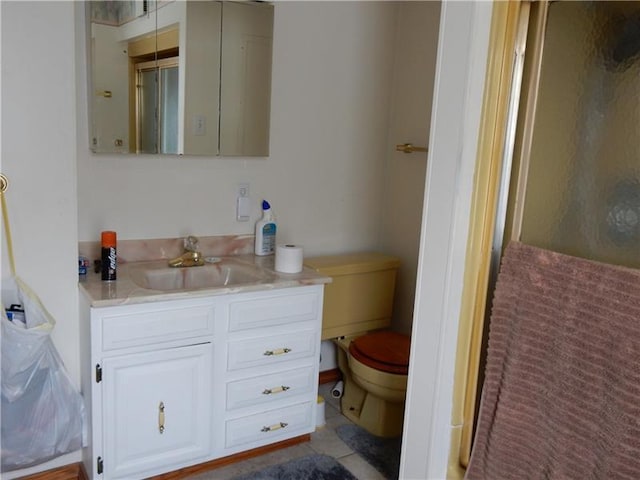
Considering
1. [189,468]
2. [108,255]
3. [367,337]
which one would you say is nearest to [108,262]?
[108,255]

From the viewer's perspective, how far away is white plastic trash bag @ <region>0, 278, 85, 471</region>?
5.72 feet

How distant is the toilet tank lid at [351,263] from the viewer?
8.66ft

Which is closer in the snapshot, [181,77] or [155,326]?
[155,326]

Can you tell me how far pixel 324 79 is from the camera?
2.77m

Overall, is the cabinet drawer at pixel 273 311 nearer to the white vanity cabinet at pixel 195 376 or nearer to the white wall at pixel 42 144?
the white vanity cabinet at pixel 195 376

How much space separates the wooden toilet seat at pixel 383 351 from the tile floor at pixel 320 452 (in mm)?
389

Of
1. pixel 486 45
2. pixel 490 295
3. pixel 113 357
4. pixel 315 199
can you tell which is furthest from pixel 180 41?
pixel 490 295

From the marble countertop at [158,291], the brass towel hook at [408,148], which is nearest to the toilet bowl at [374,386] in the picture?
the marble countertop at [158,291]

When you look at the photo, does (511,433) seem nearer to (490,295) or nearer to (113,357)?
(490,295)

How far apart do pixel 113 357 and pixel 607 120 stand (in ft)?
5.34

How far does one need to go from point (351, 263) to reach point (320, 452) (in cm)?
87

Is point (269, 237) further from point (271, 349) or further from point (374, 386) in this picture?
point (374, 386)

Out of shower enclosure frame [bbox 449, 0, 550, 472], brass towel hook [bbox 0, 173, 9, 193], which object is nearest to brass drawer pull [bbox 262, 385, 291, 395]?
shower enclosure frame [bbox 449, 0, 550, 472]

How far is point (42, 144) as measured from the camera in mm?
1839
